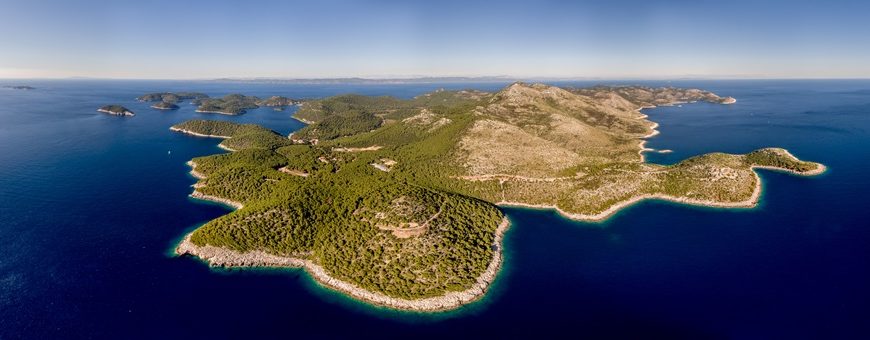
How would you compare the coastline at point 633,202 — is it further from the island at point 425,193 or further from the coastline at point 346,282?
the coastline at point 346,282

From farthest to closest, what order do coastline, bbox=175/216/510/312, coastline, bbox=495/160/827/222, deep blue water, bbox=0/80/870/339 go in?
coastline, bbox=495/160/827/222 < coastline, bbox=175/216/510/312 < deep blue water, bbox=0/80/870/339

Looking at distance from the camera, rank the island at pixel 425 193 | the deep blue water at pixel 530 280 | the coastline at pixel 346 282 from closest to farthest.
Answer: the deep blue water at pixel 530 280, the coastline at pixel 346 282, the island at pixel 425 193

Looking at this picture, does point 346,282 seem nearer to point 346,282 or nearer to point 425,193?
point 346,282

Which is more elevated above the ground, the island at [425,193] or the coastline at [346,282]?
the island at [425,193]

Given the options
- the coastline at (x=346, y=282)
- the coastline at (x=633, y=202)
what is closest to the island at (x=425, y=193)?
the coastline at (x=346, y=282)

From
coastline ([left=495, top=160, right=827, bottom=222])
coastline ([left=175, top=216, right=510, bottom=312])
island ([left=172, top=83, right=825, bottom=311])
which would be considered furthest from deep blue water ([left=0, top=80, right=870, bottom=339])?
island ([left=172, top=83, right=825, bottom=311])

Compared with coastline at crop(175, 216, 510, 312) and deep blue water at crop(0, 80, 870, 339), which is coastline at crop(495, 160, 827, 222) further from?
coastline at crop(175, 216, 510, 312)

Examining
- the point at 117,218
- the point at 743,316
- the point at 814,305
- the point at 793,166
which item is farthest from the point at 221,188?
the point at 793,166
